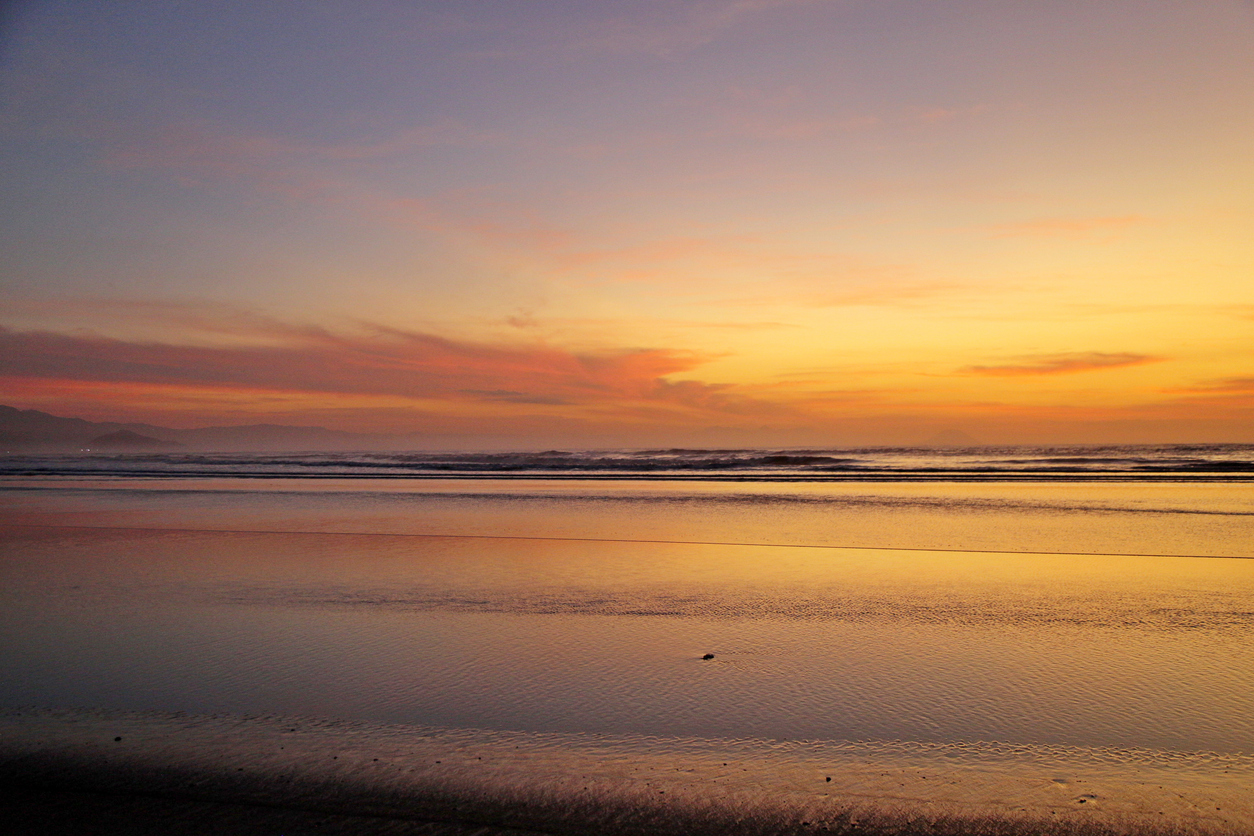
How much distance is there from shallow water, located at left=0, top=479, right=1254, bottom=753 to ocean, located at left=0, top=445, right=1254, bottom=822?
4cm

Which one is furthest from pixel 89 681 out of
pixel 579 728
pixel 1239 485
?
pixel 1239 485

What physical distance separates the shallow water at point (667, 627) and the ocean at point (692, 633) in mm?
36

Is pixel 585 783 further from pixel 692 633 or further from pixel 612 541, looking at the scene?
pixel 612 541

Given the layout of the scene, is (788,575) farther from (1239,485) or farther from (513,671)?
(1239,485)

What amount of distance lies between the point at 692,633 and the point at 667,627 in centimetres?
31

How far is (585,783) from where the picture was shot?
3.69 meters

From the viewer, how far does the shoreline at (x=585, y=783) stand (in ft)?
11.0

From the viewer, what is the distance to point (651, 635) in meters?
6.56

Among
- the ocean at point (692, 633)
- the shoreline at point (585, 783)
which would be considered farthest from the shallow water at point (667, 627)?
the shoreline at point (585, 783)

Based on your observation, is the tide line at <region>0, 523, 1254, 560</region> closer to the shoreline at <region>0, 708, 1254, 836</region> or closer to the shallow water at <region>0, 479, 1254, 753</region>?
the shallow water at <region>0, 479, 1254, 753</region>

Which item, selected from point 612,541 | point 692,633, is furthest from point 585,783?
point 612,541

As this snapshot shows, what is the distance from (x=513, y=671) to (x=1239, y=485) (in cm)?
2911

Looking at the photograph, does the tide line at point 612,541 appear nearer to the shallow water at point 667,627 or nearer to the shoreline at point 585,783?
the shallow water at point 667,627

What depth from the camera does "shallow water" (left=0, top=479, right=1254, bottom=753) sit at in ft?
15.5
